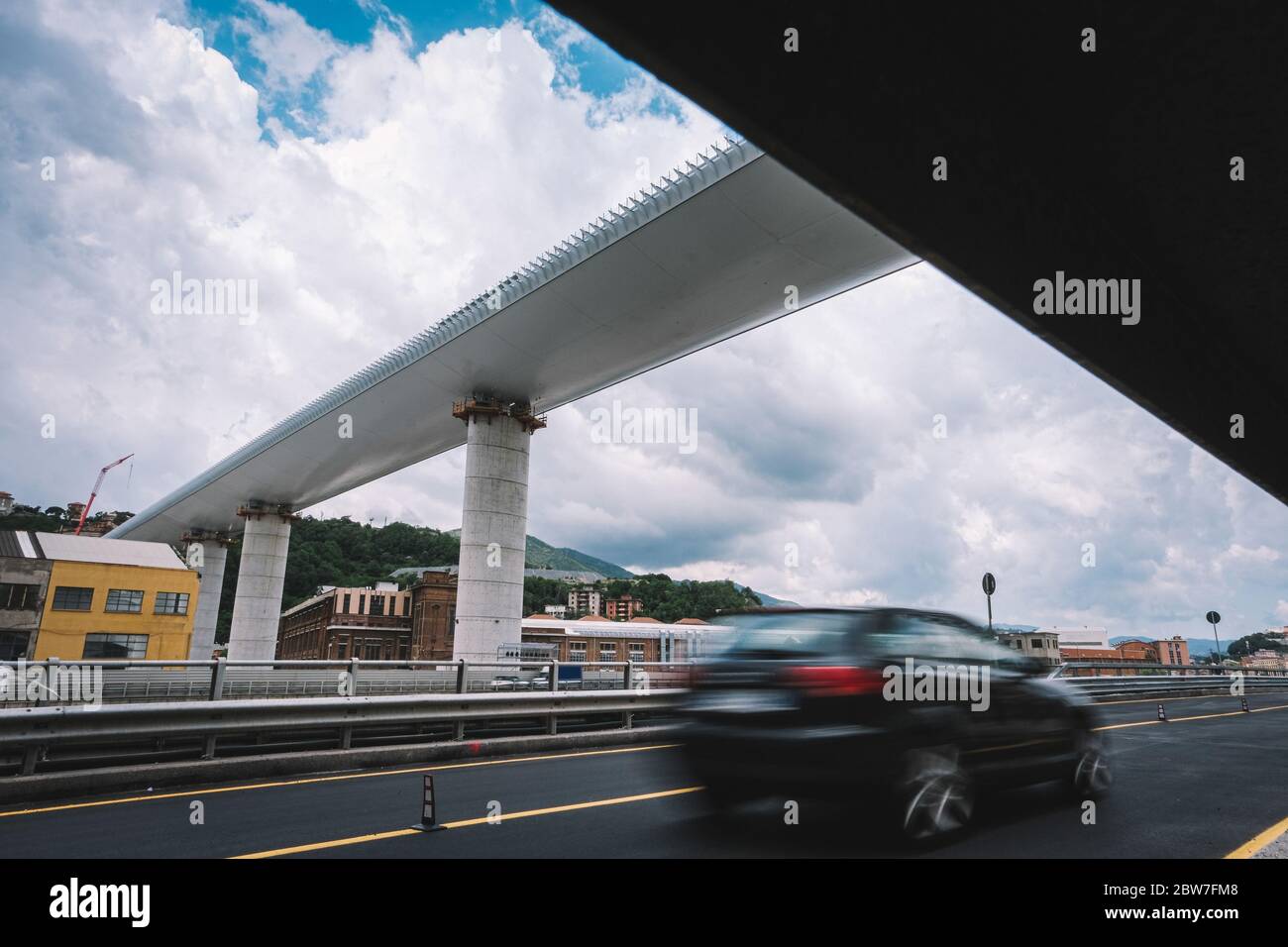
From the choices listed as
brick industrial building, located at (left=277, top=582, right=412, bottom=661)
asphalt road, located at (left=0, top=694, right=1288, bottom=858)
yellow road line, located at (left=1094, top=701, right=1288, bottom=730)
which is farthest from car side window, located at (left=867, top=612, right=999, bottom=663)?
brick industrial building, located at (left=277, top=582, right=412, bottom=661)

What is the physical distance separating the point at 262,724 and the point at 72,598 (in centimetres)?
4722

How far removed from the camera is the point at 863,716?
14.4 ft

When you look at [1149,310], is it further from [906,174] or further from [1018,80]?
[906,174]

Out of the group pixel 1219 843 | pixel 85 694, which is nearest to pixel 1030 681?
pixel 1219 843

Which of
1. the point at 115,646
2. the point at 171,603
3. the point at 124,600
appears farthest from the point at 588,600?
the point at 115,646

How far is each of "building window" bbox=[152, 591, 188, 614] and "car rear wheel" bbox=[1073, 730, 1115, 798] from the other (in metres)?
53.5

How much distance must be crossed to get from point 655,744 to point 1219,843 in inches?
274

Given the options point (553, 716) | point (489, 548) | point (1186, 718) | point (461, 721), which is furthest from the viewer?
point (489, 548)

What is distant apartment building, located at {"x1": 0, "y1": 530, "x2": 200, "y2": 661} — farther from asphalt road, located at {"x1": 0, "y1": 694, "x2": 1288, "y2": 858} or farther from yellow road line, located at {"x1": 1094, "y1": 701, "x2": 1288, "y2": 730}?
yellow road line, located at {"x1": 1094, "y1": 701, "x2": 1288, "y2": 730}

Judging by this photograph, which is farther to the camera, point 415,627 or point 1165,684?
point 415,627

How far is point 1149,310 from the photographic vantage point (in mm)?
7039

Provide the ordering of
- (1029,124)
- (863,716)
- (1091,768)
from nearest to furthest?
(863,716) < (1029,124) < (1091,768)

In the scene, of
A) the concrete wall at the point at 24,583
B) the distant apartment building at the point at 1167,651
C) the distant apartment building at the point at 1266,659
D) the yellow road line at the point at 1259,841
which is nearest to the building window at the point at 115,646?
the concrete wall at the point at 24,583

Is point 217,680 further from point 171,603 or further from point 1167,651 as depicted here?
point 1167,651
